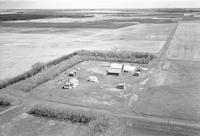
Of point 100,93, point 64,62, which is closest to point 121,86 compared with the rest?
point 100,93

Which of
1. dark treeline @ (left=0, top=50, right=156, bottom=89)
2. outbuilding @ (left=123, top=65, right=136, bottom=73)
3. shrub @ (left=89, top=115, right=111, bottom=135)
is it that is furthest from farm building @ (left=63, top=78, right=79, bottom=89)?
shrub @ (left=89, top=115, right=111, bottom=135)

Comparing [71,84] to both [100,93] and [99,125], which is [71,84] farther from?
[99,125]

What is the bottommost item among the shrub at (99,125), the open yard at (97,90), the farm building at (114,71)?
the shrub at (99,125)

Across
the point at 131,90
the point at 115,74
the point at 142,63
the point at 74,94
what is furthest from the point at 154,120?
the point at 142,63

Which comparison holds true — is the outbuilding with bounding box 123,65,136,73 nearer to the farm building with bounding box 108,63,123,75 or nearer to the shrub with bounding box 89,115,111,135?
the farm building with bounding box 108,63,123,75

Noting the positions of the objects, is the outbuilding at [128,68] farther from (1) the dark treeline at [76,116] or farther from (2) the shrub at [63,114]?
(2) the shrub at [63,114]

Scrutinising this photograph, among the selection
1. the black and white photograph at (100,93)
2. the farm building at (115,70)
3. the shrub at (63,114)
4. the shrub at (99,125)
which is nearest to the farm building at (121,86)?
the black and white photograph at (100,93)

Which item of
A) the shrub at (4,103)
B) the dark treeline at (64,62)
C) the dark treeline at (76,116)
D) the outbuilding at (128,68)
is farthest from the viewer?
the outbuilding at (128,68)

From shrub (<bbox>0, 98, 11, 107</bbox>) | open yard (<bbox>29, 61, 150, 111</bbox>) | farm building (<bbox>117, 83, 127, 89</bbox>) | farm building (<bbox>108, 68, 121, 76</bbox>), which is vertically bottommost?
shrub (<bbox>0, 98, 11, 107</bbox>)

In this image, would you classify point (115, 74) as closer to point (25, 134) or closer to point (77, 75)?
point (77, 75)

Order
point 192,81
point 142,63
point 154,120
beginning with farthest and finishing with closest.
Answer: point 142,63
point 192,81
point 154,120

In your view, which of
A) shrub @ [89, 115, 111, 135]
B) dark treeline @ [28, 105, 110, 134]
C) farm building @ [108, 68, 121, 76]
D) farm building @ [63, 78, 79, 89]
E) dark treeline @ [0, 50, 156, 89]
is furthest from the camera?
farm building @ [108, 68, 121, 76]
